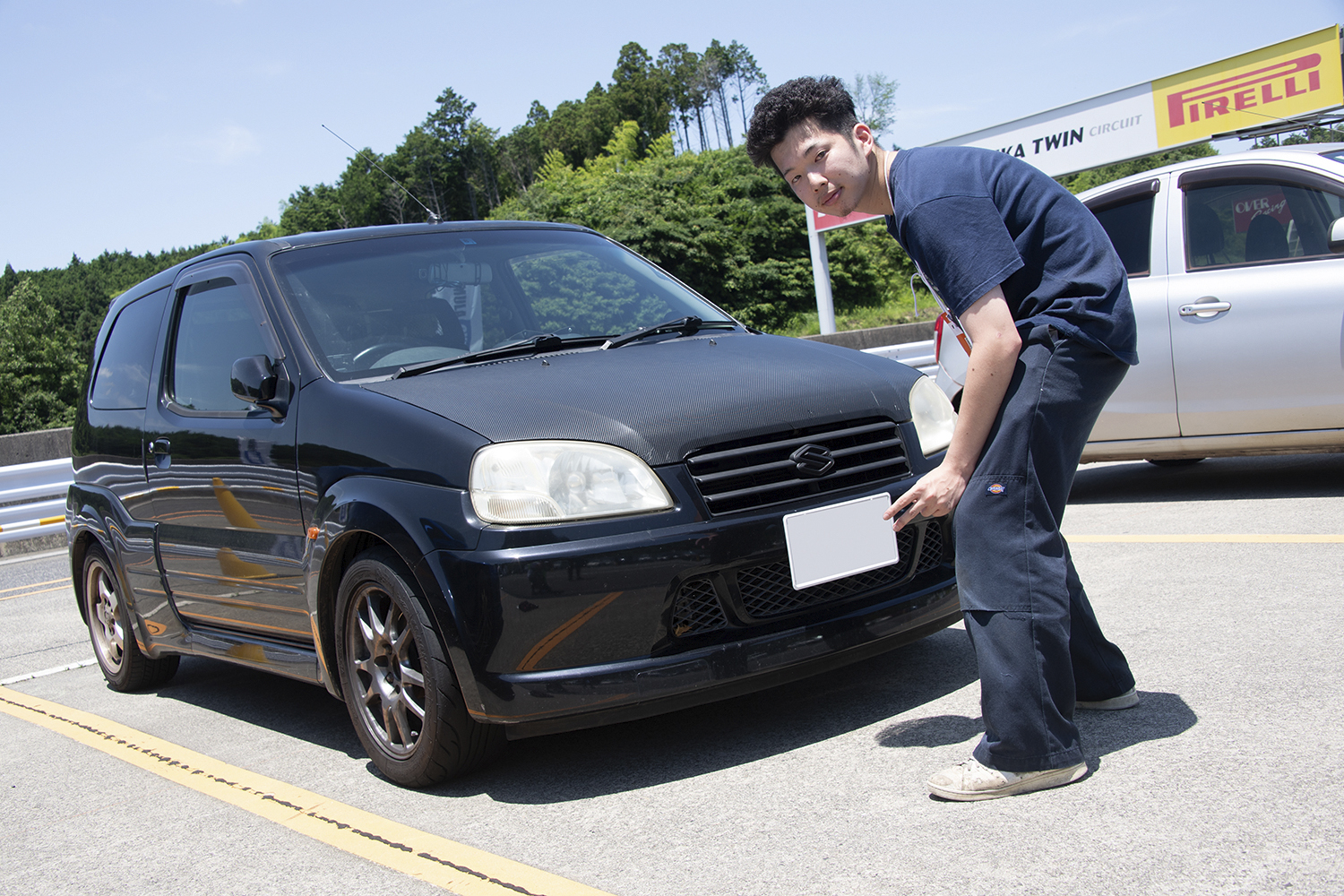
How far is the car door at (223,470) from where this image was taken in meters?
3.71

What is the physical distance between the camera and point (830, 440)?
3217 mm

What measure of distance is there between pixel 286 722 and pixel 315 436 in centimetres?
140

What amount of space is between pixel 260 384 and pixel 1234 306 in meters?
4.56

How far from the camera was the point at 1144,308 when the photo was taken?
5898 millimetres

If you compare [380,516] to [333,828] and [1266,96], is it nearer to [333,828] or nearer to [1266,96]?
[333,828]

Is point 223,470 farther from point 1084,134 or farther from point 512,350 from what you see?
point 1084,134

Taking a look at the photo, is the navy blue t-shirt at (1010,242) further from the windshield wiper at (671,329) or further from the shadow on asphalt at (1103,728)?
the windshield wiper at (671,329)

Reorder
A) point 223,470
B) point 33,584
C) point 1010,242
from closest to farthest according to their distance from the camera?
1. point 1010,242
2. point 223,470
3. point 33,584

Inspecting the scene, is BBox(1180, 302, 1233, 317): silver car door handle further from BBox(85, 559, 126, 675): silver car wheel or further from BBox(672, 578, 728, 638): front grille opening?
BBox(85, 559, 126, 675): silver car wheel

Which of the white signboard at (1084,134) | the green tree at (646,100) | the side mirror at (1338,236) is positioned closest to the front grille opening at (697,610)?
the side mirror at (1338,236)

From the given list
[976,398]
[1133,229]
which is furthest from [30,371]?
[976,398]

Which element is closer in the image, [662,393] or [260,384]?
[662,393]

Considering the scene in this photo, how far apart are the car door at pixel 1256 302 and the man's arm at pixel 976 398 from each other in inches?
139

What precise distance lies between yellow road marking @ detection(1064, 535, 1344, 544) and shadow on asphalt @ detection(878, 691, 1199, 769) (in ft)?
6.69
